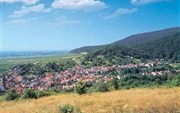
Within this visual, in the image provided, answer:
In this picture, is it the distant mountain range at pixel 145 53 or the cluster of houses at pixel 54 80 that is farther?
the distant mountain range at pixel 145 53

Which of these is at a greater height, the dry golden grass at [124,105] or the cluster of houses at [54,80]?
the dry golden grass at [124,105]

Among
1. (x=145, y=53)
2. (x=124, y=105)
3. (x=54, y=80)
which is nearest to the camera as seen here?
(x=124, y=105)

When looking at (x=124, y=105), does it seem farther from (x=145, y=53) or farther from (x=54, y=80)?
(x=145, y=53)

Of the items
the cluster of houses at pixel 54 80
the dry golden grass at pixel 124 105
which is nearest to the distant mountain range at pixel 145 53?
the cluster of houses at pixel 54 80

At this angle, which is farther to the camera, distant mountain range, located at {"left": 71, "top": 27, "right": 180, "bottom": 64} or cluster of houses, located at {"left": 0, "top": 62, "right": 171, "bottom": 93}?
distant mountain range, located at {"left": 71, "top": 27, "right": 180, "bottom": 64}

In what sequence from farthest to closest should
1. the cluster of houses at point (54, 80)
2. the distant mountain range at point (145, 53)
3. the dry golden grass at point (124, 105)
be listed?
the distant mountain range at point (145, 53)
the cluster of houses at point (54, 80)
the dry golden grass at point (124, 105)

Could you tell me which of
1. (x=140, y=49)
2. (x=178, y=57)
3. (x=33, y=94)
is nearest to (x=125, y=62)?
(x=178, y=57)

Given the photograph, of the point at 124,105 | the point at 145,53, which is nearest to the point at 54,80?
the point at 124,105

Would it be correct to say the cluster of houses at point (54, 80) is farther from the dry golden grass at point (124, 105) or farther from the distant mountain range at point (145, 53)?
the dry golden grass at point (124, 105)

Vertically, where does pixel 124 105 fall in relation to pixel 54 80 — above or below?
above

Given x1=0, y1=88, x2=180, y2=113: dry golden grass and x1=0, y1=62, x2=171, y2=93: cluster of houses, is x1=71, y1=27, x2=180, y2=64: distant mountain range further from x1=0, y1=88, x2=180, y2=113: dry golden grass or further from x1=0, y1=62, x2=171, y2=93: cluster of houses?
x1=0, y1=88, x2=180, y2=113: dry golden grass

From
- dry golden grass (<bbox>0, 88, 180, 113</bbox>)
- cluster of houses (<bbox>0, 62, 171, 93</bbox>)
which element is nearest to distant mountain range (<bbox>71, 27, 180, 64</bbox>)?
cluster of houses (<bbox>0, 62, 171, 93</bbox>)
